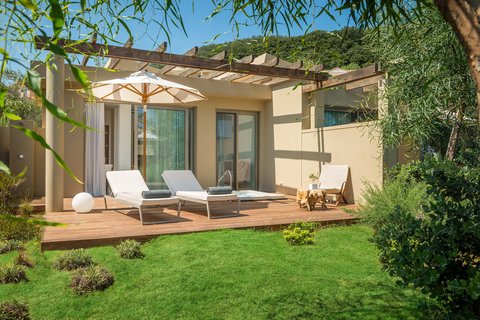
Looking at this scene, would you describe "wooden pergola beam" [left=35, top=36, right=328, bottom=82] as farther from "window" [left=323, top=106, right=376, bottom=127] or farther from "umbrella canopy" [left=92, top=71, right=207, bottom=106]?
"window" [left=323, top=106, right=376, bottom=127]

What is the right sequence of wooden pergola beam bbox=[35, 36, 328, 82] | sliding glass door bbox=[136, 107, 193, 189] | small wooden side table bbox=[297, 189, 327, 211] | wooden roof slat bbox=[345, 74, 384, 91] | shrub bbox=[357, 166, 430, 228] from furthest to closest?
sliding glass door bbox=[136, 107, 193, 189]
wooden roof slat bbox=[345, 74, 384, 91]
small wooden side table bbox=[297, 189, 327, 211]
wooden pergola beam bbox=[35, 36, 328, 82]
shrub bbox=[357, 166, 430, 228]

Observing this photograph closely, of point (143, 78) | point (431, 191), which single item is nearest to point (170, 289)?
point (431, 191)

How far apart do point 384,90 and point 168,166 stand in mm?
6576

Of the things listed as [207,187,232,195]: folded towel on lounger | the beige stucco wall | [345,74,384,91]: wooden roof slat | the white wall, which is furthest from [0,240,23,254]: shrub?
[345,74,384,91]: wooden roof slat

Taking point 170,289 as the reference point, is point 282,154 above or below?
above

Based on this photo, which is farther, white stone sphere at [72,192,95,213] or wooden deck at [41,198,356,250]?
white stone sphere at [72,192,95,213]

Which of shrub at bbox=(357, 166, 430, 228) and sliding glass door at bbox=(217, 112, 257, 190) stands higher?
sliding glass door at bbox=(217, 112, 257, 190)

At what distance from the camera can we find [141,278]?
16.1 ft

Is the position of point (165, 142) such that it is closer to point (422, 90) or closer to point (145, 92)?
point (145, 92)

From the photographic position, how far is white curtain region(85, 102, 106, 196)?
1128 cm

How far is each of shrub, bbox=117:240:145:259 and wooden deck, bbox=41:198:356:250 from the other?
48cm

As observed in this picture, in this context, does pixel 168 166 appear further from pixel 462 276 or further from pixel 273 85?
pixel 462 276

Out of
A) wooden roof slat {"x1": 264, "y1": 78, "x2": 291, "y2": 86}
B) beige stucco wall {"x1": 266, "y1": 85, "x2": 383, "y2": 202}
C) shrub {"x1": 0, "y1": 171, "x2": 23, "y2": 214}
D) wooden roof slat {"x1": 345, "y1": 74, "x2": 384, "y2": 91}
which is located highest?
wooden roof slat {"x1": 264, "y1": 78, "x2": 291, "y2": 86}

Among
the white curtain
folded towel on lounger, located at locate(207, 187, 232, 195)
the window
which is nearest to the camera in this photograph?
folded towel on lounger, located at locate(207, 187, 232, 195)
